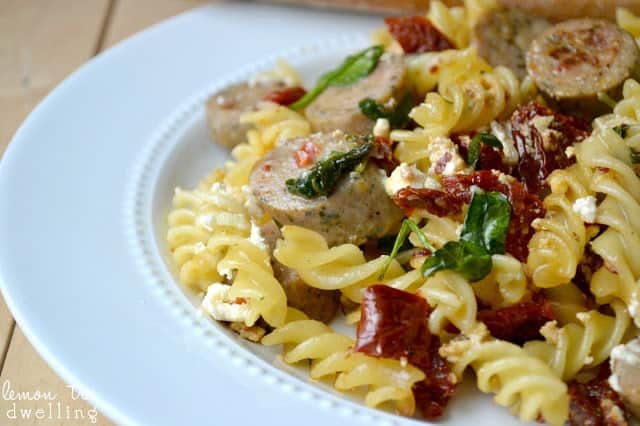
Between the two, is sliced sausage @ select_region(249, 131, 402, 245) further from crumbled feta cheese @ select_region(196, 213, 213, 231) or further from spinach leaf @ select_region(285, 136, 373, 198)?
crumbled feta cheese @ select_region(196, 213, 213, 231)

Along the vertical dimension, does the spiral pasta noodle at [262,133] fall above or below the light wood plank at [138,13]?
above

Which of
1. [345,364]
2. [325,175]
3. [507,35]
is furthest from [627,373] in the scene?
[507,35]

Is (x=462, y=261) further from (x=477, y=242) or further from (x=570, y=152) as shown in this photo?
(x=570, y=152)

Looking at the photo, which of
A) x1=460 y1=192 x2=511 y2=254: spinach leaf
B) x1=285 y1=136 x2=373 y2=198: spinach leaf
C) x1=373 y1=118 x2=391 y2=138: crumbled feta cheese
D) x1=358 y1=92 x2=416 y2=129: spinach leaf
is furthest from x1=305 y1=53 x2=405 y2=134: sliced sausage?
x1=460 y1=192 x2=511 y2=254: spinach leaf

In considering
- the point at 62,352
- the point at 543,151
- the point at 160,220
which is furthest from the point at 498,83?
the point at 62,352

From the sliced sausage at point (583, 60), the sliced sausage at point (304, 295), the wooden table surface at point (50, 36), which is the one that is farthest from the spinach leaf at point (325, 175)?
the wooden table surface at point (50, 36)

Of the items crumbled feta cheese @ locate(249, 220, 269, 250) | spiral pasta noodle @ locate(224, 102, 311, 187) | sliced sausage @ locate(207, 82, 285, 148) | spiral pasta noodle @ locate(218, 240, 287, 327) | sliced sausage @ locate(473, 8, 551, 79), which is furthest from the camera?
sliced sausage @ locate(207, 82, 285, 148)

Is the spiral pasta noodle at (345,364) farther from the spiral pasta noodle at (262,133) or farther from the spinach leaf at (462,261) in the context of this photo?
the spiral pasta noodle at (262,133)
